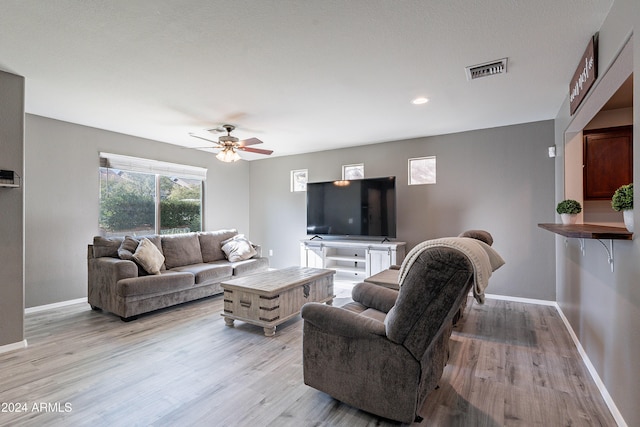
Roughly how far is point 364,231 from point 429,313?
3725mm

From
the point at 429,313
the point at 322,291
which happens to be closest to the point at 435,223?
the point at 322,291

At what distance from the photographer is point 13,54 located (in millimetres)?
2453

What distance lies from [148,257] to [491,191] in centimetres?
490

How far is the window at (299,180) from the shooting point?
6.43 metres

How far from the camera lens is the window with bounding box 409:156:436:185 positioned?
16.4ft

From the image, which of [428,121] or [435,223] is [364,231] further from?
[428,121]

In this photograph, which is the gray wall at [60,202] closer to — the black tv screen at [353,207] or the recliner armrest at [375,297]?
the black tv screen at [353,207]

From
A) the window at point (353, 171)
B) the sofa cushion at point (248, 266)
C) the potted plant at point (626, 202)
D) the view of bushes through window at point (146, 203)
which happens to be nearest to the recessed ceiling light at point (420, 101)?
the potted plant at point (626, 202)

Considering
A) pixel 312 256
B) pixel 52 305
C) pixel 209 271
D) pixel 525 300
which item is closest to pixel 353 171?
pixel 312 256

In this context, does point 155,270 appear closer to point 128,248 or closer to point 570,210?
point 128,248

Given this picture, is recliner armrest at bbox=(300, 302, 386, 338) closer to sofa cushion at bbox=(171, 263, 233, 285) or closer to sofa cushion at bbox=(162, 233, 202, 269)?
sofa cushion at bbox=(171, 263, 233, 285)

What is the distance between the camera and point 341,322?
189 centimetres

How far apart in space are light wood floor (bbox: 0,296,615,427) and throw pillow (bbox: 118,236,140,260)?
32.5 inches

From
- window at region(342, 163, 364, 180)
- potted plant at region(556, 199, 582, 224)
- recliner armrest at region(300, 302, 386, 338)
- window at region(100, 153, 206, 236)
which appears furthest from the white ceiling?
recliner armrest at region(300, 302, 386, 338)
